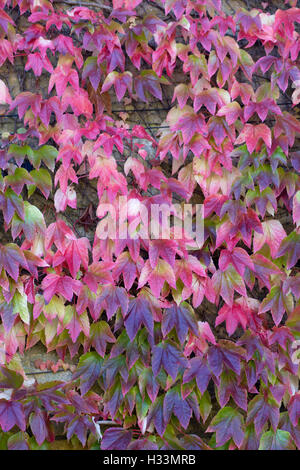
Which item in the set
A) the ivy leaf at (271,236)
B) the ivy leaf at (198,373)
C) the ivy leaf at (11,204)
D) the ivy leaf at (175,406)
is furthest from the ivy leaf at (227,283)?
the ivy leaf at (11,204)

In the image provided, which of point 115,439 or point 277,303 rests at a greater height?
point 277,303

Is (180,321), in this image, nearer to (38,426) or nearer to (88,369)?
(88,369)

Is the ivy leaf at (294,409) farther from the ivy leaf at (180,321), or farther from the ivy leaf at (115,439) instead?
the ivy leaf at (115,439)

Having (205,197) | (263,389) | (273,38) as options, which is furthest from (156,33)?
(263,389)

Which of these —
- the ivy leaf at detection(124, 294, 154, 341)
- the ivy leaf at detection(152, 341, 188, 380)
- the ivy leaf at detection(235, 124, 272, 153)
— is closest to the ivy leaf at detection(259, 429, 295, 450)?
the ivy leaf at detection(152, 341, 188, 380)

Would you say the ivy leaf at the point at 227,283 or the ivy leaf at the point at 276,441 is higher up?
the ivy leaf at the point at 227,283

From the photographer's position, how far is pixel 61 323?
1741 mm

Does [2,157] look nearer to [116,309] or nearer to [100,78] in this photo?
[100,78]

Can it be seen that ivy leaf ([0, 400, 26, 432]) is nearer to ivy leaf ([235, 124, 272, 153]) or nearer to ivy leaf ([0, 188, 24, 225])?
ivy leaf ([0, 188, 24, 225])

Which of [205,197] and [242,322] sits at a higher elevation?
[205,197]

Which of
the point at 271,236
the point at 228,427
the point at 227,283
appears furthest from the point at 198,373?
the point at 271,236

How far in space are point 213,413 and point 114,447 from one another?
0.48 metres

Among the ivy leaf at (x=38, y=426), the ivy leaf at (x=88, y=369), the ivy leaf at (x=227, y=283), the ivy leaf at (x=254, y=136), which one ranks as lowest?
the ivy leaf at (x=38, y=426)

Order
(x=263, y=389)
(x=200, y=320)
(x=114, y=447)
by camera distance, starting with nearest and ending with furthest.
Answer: (x=114, y=447) < (x=263, y=389) < (x=200, y=320)
